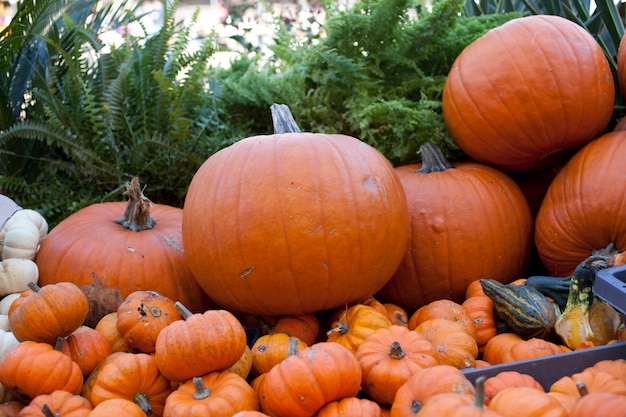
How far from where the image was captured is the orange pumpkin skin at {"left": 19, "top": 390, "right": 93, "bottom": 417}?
1632 mm

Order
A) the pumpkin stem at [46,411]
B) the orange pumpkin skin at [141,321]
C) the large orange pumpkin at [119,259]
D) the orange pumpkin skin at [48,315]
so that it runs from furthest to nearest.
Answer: the large orange pumpkin at [119,259] < the orange pumpkin skin at [141,321] < the orange pumpkin skin at [48,315] < the pumpkin stem at [46,411]

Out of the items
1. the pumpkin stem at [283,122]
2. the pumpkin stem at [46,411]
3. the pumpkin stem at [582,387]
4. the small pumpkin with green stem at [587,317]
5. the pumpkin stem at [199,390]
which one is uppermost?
the pumpkin stem at [283,122]

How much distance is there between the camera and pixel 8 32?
326 cm

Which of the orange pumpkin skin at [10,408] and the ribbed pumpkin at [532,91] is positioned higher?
the ribbed pumpkin at [532,91]

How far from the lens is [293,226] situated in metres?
2.17

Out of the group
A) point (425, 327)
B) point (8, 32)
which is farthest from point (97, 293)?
point (8, 32)

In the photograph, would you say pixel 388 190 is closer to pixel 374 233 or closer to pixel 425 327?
pixel 374 233

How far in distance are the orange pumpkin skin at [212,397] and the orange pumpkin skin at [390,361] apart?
342 millimetres

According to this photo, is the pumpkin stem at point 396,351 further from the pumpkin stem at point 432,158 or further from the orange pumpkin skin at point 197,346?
the pumpkin stem at point 432,158

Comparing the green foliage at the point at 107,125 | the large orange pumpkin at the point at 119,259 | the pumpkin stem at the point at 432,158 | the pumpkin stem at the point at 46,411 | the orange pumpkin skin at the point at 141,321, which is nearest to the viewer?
the pumpkin stem at the point at 46,411

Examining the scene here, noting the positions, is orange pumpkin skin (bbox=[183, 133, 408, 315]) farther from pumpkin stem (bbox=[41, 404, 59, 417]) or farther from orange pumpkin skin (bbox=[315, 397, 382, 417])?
pumpkin stem (bbox=[41, 404, 59, 417])

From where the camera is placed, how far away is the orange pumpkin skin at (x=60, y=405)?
1.63m

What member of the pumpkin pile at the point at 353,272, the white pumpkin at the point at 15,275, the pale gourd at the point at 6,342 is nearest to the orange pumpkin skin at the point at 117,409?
the pumpkin pile at the point at 353,272

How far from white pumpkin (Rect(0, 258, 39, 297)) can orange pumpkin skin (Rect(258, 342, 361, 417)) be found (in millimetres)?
1380
